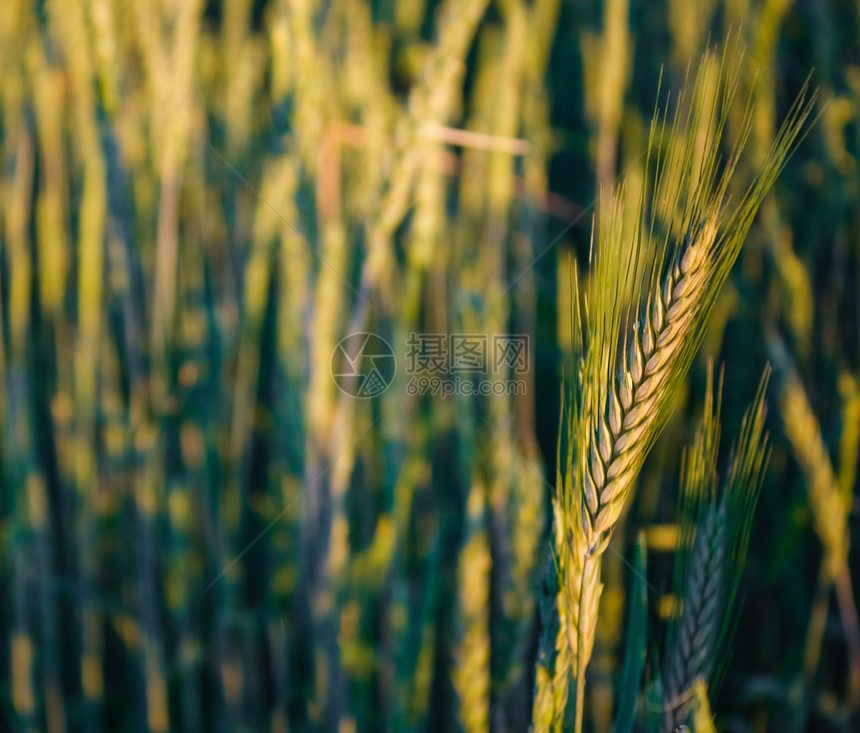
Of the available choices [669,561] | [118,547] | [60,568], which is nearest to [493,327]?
[669,561]

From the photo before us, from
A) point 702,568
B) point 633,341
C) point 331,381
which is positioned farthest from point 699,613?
point 331,381

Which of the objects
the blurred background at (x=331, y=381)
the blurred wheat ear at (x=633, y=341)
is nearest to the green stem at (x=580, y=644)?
the blurred wheat ear at (x=633, y=341)

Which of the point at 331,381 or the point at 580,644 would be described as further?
the point at 331,381

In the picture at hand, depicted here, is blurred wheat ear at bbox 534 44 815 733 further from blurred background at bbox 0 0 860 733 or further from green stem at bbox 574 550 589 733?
blurred background at bbox 0 0 860 733

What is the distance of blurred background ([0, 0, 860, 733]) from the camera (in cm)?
50

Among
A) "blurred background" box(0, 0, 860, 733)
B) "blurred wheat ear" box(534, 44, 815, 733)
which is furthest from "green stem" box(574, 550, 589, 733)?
"blurred background" box(0, 0, 860, 733)

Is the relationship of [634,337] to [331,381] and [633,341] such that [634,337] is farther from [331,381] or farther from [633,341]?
[331,381]

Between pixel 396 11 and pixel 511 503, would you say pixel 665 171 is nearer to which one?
pixel 511 503

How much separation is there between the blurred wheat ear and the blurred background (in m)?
0.11

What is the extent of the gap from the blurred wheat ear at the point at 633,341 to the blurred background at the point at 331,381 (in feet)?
0.38

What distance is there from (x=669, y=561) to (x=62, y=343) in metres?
0.83

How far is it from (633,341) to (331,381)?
1.04ft

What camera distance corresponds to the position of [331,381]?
55 cm

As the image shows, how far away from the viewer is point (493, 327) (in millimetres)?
539
